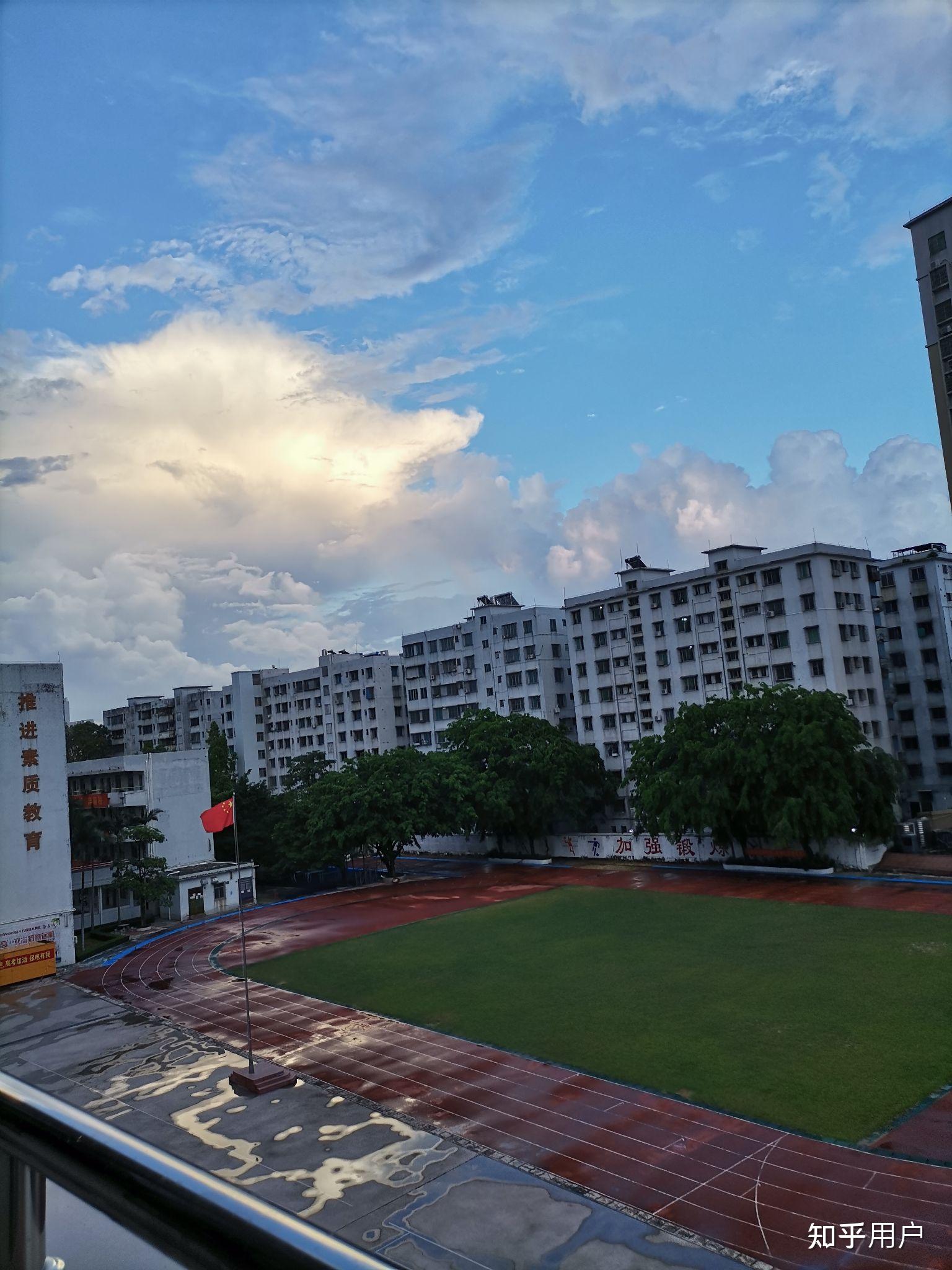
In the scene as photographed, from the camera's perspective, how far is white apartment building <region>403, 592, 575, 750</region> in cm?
3684

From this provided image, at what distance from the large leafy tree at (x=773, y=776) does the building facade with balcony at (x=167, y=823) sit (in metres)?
12.2

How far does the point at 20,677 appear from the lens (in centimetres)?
2034

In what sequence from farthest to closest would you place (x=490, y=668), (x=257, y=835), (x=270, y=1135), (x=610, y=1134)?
1. (x=490, y=668)
2. (x=257, y=835)
3. (x=270, y=1135)
4. (x=610, y=1134)

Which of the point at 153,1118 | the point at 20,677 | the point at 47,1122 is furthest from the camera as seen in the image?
the point at 20,677

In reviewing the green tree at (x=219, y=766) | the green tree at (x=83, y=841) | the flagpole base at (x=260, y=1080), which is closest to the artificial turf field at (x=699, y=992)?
the flagpole base at (x=260, y=1080)

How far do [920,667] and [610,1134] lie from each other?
29064mm

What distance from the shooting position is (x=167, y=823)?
87.0ft

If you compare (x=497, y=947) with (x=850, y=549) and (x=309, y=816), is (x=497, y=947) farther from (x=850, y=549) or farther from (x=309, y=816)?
(x=850, y=549)

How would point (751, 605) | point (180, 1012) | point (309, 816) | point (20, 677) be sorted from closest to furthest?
1. point (180, 1012)
2. point (20, 677)
3. point (309, 816)
4. point (751, 605)

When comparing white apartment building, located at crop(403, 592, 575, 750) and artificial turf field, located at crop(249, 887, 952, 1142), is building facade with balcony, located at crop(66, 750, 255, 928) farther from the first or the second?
white apartment building, located at crop(403, 592, 575, 750)

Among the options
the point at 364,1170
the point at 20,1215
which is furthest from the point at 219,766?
the point at 20,1215

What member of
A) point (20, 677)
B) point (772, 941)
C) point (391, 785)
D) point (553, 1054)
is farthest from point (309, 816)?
point (553, 1054)

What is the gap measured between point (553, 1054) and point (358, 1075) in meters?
2.55

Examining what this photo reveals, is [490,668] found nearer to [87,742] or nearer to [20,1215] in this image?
[87,742]
